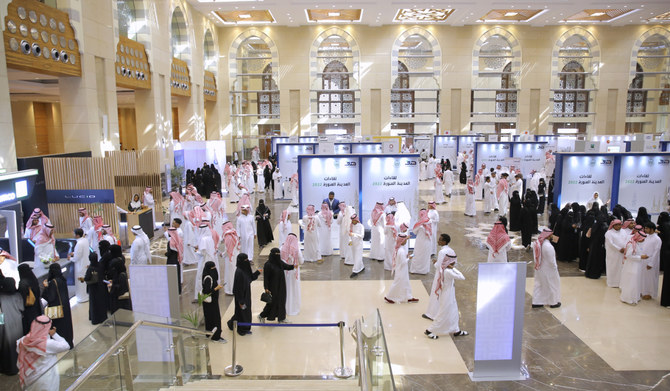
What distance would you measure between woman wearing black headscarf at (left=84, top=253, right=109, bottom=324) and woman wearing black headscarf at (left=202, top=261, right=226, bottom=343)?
155 centimetres

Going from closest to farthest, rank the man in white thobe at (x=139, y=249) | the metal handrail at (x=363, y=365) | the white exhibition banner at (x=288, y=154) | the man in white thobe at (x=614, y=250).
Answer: the metal handrail at (x=363, y=365)
the man in white thobe at (x=139, y=249)
the man in white thobe at (x=614, y=250)
the white exhibition banner at (x=288, y=154)

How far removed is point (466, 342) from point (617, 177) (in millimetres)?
7935

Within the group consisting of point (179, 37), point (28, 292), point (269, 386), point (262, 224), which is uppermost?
point (179, 37)

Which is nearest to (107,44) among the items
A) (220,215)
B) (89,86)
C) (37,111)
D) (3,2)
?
(89,86)

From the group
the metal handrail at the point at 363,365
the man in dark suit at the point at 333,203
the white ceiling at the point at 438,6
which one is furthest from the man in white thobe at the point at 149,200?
the white ceiling at the point at 438,6

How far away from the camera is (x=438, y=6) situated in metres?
23.4

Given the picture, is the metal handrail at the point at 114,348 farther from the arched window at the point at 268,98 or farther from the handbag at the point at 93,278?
the arched window at the point at 268,98

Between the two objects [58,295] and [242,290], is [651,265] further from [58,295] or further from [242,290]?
[58,295]

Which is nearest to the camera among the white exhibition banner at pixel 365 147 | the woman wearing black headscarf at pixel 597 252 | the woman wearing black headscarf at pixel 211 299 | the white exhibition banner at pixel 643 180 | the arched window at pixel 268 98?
the woman wearing black headscarf at pixel 211 299

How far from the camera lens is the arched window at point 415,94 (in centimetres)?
2947

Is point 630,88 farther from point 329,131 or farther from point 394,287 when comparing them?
point 394,287

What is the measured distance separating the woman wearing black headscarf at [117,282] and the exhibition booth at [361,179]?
455 cm

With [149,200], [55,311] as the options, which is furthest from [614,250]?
[149,200]

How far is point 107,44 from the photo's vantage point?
13445mm
